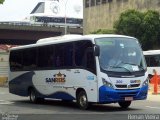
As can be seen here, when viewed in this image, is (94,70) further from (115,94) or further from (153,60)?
(153,60)

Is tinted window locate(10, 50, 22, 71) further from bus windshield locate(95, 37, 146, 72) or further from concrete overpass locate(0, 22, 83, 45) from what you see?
concrete overpass locate(0, 22, 83, 45)

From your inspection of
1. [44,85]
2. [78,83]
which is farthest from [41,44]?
[78,83]

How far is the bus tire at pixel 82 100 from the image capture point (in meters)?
20.0

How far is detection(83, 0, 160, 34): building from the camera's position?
3391 inches

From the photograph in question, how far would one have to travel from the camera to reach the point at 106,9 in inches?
3878

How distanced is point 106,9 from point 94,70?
79.8 meters

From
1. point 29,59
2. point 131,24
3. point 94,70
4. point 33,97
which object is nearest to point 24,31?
point 131,24

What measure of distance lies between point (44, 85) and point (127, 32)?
5183cm

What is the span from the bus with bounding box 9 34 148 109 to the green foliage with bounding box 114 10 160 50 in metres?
51.6

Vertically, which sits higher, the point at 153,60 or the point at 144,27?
the point at 144,27

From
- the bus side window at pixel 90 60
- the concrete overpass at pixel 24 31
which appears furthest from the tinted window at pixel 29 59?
the concrete overpass at pixel 24 31

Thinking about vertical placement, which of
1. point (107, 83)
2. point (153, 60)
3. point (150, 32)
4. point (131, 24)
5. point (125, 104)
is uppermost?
point (107, 83)

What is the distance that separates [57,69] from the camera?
22234mm

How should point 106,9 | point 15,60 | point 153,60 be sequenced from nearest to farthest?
point 15,60
point 153,60
point 106,9
